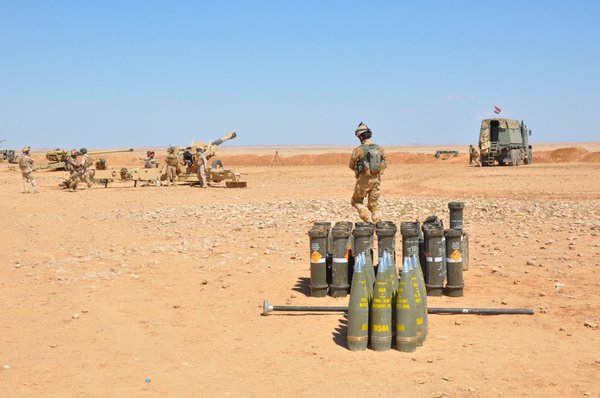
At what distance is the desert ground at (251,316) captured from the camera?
17.4 ft

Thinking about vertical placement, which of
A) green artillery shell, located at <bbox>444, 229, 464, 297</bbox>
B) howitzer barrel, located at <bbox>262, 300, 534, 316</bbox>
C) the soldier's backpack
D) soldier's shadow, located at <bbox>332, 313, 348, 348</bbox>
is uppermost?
the soldier's backpack

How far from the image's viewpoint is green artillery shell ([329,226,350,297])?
7465mm

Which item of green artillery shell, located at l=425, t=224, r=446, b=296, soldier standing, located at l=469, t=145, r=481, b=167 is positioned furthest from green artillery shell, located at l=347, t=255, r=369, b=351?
soldier standing, located at l=469, t=145, r=481, b=167

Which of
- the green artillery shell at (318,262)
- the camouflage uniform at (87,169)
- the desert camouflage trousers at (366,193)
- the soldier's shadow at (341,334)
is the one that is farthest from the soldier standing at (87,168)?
the soldier's shadow at (341,334)

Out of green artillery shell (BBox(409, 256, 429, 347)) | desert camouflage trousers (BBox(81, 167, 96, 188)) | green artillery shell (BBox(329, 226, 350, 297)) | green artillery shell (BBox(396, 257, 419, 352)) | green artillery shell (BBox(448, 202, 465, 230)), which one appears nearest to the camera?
green artillery shell (BBox(396, 257, 419, 352))

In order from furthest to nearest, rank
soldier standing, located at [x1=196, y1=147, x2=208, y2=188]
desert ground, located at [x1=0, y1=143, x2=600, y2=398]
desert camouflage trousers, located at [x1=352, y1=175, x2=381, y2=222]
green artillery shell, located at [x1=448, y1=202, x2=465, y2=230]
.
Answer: soldier standing, located at [x1=196, y1=147, x2=208, y2=188], desert camouflage trousers, located at [x1=352, y1=175, x2=381, y2=222], green artillery shell, located at [x1=448, y1=202, x2=465, y2=230], desert ground, located at [x1=0, y1=143, x2=600, y2=398]

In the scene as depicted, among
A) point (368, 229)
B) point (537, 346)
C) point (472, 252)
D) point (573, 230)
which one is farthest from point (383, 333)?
point (573, 230)

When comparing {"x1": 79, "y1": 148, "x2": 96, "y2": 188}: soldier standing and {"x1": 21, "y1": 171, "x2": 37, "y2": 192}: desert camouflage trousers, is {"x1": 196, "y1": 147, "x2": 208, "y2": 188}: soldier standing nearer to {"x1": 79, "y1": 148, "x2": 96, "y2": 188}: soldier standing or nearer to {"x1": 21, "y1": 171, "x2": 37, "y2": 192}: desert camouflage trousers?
{"x1": 79, "y1": 148, "x2": 96, "y2": 188}: soldier standing

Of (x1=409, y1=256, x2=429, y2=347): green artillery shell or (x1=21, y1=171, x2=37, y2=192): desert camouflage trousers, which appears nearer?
(x1=409, y1=256, x2=429, y2=347): green artillery shell

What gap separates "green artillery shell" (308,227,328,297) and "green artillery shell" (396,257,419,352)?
1806mm

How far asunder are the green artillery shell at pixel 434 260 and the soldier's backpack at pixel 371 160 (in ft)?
8.63

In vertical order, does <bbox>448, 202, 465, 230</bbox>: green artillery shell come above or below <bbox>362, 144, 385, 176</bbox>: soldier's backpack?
below

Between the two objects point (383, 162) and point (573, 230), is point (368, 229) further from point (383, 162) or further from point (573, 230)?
point (573, 230)

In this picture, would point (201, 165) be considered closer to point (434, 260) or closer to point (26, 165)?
point (26, 165)
